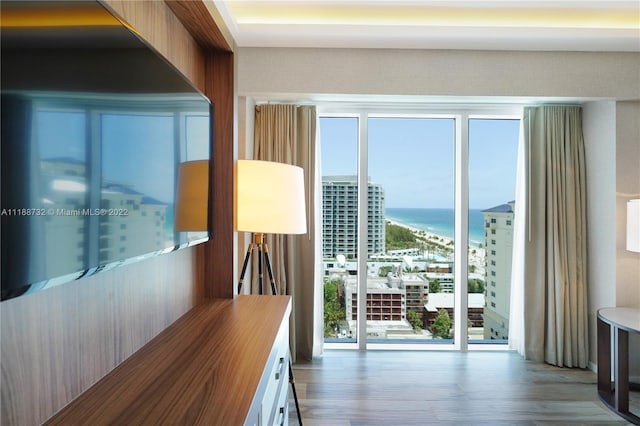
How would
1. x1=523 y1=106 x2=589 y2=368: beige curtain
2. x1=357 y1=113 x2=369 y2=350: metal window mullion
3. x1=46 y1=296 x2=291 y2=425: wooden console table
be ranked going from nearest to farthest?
x1=46 y1=296 x2=291 y2=425: wooden console table < x1=523 y1=106 x2=589 y2=368: beige curtain < x1=357 y1=113 x2=369 y2=350: metal window mullion

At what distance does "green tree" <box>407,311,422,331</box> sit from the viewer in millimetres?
3525

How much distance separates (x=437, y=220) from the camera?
3525 mm

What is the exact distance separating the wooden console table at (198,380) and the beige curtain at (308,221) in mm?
1440

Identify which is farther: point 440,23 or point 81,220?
point 440,23

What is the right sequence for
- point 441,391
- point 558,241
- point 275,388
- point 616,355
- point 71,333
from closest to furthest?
1. point 71,333
2. point 275,388
3. point 616,355
4. point 441,391
5. point 558,241

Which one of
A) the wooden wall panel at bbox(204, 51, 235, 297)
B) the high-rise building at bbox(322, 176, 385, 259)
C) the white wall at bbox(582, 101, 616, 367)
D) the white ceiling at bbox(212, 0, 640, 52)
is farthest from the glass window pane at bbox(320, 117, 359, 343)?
the white wall at bbox(582, 101, 616, 367)

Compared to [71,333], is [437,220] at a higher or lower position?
higher

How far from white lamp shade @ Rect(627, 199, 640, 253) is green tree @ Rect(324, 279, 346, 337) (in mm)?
2281

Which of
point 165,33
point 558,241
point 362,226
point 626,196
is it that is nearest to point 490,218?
point 558,241

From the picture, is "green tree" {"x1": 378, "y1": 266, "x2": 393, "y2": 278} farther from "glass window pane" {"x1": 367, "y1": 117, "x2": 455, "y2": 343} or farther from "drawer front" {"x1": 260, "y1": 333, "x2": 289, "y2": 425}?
"drawer front" {"x1": 260, "y1": 333, "x2": 289, "y2": 425}

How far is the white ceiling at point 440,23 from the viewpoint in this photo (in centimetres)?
263

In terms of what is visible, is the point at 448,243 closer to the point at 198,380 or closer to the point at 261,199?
the point at 261,199

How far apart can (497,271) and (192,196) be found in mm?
2988

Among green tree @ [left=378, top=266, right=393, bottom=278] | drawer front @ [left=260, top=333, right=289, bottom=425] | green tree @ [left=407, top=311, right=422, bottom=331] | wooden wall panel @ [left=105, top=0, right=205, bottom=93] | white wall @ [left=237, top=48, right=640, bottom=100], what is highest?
white wall @ [left=237, top=48, right=640, bottom=100]
